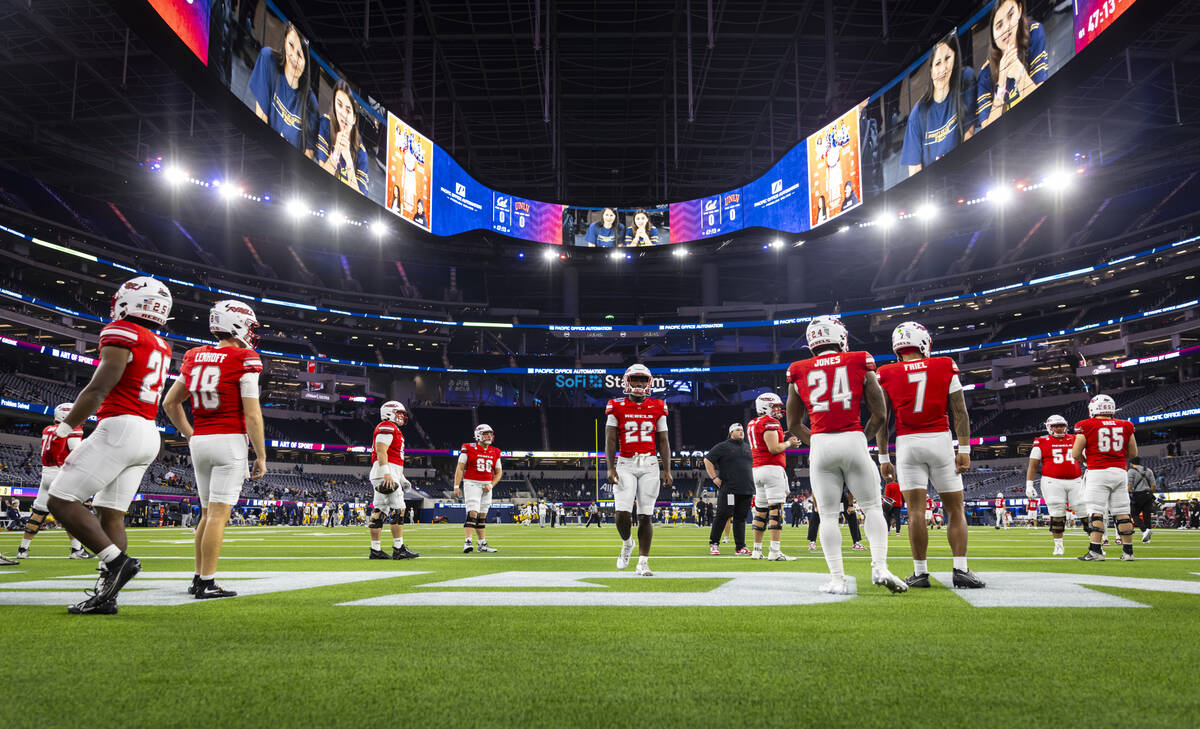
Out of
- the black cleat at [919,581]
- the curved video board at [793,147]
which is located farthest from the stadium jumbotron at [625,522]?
the curved video board at [793,147]

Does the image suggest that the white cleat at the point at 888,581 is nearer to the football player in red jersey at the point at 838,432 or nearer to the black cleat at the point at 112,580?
the football player in red jersey at the point at 838,432

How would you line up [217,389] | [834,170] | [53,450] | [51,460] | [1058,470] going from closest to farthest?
[217,389] → [53,450] → [51,460] → [1058,470] → [834,170]

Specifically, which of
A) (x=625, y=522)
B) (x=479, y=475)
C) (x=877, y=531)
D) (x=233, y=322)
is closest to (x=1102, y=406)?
(x=877, y=531)

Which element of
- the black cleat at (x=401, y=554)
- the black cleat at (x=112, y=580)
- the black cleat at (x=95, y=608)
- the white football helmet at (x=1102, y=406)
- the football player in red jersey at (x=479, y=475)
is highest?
the white football helmet at (x=1102, y=406)

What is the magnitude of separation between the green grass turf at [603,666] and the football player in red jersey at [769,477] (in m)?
6.04

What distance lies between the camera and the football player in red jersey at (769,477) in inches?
436

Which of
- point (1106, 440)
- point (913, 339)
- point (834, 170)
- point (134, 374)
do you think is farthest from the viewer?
point (834, 170)

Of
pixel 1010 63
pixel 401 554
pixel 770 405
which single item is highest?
pixel 1010 63

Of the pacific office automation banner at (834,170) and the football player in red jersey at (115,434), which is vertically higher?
the pacific office automation banner at (834,170)

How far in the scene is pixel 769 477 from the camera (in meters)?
11.6

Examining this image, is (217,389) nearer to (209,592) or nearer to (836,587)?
(209,592)

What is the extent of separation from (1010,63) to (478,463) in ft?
63.4

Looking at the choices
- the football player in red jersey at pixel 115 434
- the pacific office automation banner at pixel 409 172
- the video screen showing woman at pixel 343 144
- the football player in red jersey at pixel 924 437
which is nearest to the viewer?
the football player in red jersey at pixel 115 434

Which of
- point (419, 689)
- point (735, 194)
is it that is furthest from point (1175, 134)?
point (419, 689)
